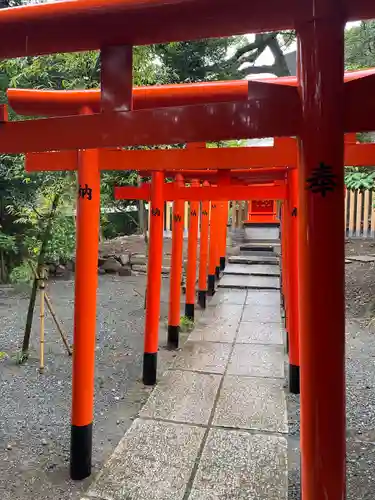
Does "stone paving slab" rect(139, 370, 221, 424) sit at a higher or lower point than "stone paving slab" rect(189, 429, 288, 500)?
lower

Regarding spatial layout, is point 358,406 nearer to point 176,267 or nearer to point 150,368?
point 150,368

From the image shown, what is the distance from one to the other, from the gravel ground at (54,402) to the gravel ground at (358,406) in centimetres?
129

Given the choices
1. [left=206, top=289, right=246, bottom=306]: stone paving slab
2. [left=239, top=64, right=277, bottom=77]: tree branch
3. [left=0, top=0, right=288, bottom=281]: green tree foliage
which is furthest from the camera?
[left=239, top=64, right=277, bottom=77]: tree branch

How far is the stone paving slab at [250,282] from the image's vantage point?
9341mm

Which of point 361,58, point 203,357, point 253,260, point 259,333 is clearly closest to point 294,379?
point 203,357

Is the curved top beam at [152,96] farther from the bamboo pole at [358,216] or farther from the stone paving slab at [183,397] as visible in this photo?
the bamboo pole at [358,216]

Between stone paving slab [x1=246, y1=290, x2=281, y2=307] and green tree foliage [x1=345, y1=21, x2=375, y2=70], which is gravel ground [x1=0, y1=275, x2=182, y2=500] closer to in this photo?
stone paving slab [x1=246, y1=290, x2=281, y2=307]

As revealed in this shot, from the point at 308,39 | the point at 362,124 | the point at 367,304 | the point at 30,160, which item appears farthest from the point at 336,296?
the point at 367,304

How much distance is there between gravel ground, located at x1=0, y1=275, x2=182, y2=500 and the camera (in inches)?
108

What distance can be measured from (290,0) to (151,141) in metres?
0.68

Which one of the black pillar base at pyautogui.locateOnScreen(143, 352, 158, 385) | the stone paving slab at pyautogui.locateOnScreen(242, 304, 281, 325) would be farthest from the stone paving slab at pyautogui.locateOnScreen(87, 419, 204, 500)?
the stone paving slab at pyautogui.locateOnScreen(242, 304, 281, 325)

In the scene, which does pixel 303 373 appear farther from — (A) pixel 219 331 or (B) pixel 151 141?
(A) pixel 219 331

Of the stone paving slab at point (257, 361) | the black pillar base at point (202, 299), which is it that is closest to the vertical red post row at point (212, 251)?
the black pillar base at point (202, 299)

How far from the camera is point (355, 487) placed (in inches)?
104
